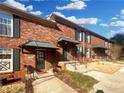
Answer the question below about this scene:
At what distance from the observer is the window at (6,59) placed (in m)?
16.7

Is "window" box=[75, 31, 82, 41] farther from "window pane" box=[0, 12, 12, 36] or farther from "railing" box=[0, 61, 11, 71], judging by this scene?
"railing" box=[0, 61, 11, 71]

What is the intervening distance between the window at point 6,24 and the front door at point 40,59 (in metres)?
4.05

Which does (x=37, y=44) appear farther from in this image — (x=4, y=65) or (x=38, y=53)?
(x=4, y=65)

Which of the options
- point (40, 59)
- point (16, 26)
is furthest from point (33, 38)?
point (16, 26)

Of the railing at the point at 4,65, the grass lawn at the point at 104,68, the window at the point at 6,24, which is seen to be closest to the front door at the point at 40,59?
the railing at the point at 4,65

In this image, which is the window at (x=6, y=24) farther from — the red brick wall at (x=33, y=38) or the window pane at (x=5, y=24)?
the red brick wall at (x=33, y=38)

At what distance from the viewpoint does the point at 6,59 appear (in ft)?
55.9

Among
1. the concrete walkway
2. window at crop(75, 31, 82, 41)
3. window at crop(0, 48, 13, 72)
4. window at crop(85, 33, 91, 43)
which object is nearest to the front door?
window at crop(0, 48, 13, 72)

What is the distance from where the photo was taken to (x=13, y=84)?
14.6 m

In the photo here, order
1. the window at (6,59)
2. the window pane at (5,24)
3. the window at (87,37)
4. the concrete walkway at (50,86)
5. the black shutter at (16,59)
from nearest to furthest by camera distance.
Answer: the concrete walkway at (50,86) < the window at (6,59) < the window pane at (5,24) < the black shutter at (16,59) < the window at (87,37)

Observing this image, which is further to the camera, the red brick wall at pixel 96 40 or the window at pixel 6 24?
the red brick wall at pixel 96 40

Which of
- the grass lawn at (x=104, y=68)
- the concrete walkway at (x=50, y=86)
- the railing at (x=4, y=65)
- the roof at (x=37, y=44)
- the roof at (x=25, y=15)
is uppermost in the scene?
the roof at (x=25, y=15)

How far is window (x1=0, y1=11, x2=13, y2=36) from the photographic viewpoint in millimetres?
16844

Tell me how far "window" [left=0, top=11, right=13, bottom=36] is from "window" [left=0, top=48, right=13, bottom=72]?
1.42 metres
